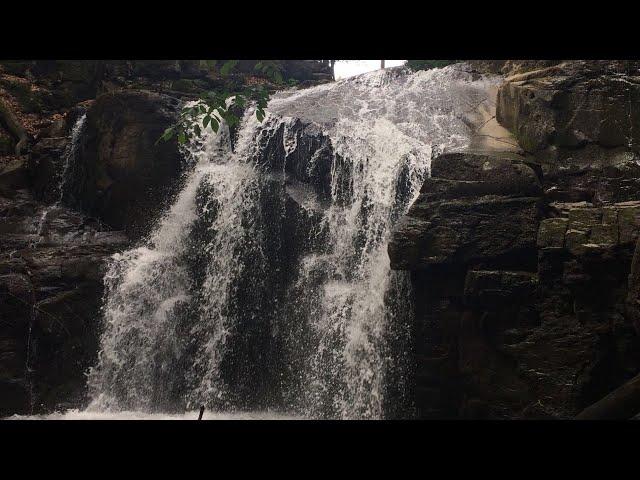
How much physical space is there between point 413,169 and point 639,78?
3.69 metres

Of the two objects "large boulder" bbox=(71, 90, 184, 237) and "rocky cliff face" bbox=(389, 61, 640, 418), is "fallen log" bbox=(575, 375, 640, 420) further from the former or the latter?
"large boulder" bbox=(71, 90, 184, 237)

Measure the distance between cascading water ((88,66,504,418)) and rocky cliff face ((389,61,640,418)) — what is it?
76 cm

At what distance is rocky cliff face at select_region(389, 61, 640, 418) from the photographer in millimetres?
6598

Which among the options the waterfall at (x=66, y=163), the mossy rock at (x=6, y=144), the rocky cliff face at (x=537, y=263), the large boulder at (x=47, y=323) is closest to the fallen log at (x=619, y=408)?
the rocky cliff face at (x=537, y=263)

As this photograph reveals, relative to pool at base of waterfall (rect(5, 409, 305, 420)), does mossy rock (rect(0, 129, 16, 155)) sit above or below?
above

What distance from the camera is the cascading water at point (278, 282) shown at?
27.4 feet

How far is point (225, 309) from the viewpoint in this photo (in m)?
9.48

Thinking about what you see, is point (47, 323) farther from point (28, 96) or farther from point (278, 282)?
point (28, 96)

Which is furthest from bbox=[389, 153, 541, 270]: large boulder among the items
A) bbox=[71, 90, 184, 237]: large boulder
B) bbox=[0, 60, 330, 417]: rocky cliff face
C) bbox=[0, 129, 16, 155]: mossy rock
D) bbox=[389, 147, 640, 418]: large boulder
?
bbox=[0, 129, 16, 155]: mossy rock

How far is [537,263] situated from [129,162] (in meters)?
7.87

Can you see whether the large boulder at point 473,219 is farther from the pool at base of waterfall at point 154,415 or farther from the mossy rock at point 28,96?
the mossy rock at point 28,96

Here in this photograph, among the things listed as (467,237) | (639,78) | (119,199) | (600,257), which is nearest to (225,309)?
(119,199)

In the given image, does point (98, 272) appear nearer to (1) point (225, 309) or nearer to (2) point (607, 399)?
(1) point (225, 309)
